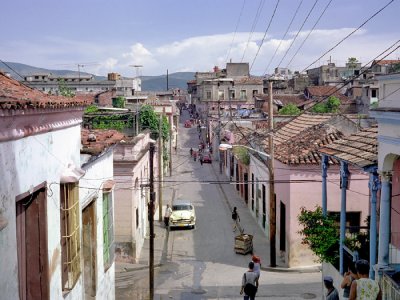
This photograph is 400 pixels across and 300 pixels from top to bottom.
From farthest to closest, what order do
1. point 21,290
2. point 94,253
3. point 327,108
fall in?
point 327,108
point 94,253
point 21,290

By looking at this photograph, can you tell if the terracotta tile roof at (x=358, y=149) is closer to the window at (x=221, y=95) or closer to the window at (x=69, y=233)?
the window at (x=69, y=233)

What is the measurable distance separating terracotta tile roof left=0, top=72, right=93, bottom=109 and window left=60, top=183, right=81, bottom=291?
1.30 metres

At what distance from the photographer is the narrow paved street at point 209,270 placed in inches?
675

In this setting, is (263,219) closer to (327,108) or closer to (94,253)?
(94,253)

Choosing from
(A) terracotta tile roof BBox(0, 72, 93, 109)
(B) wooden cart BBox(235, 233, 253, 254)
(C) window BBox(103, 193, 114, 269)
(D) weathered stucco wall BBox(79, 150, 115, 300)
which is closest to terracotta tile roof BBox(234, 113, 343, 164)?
(B) wooden cart BBox(235, 233, 253, 254)

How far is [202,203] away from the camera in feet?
111

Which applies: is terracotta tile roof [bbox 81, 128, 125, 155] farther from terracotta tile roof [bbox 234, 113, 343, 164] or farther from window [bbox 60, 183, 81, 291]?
terracotta tile roof [bbox 234, 113, 343, 164]

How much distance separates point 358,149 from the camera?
11812 millimetres

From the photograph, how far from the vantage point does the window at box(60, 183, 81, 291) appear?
7957 mm

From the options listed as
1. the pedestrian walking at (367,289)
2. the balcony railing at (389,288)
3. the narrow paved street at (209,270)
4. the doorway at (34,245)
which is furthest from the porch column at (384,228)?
the narrow paved street at (209,270)

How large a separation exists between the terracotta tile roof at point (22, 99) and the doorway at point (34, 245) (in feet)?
3.46

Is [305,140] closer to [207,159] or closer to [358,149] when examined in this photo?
[358,149]

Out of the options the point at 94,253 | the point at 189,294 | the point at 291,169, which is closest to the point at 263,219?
the point at 291,169

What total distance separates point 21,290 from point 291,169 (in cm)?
1441
